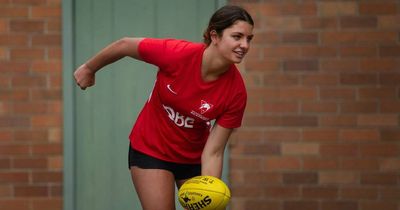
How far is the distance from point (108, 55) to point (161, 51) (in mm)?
332

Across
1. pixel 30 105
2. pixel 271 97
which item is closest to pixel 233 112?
pixel 271 97

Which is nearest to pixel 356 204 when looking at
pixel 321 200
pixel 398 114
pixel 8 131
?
pixel 321 200

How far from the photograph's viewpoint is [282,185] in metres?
6.44

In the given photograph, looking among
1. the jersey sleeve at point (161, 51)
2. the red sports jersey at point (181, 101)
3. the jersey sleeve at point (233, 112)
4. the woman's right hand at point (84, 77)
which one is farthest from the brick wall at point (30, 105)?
the jersey sleeve at point (233, 112)

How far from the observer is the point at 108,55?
450 centimetres

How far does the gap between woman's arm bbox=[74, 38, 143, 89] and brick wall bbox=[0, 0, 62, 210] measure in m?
1.90

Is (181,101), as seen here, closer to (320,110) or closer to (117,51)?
(117,51)

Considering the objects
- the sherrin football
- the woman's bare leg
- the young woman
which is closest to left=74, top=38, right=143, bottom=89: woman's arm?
the young woman

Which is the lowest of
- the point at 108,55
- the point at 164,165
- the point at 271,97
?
the point at 164,165

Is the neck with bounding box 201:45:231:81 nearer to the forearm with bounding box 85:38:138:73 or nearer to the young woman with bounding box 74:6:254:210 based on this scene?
the young woman with bounding box 74:6:254:210

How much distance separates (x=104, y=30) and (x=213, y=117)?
2368 millimetres

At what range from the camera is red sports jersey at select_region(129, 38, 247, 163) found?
4391 millimetres

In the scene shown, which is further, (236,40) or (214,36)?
(214,36)

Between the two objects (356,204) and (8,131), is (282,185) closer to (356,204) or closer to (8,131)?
(356,204)
